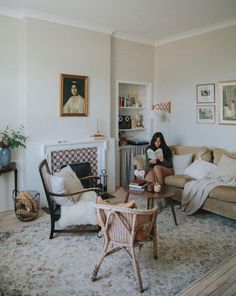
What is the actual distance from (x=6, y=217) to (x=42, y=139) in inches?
50.8

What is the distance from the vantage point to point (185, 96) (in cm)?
562

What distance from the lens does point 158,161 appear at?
498cm

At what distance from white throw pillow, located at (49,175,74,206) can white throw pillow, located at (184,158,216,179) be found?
2.15 metres

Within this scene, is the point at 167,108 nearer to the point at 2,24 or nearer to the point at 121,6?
the point at 121,6

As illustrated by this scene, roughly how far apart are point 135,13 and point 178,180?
265 cm

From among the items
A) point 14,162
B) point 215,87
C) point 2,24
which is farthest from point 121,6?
point 14,162

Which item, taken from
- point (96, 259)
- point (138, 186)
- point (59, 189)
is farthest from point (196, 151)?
point (96, 259)

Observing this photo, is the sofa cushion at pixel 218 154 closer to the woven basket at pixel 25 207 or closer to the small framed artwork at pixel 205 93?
the small framed artwork at pixel 205 93

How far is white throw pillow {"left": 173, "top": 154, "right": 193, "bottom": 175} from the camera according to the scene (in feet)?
16.1

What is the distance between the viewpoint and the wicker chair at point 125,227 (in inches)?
98.8

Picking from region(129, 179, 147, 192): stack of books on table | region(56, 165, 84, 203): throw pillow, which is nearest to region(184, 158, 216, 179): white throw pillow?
region(129, 179, 147, 192): stack of books on table

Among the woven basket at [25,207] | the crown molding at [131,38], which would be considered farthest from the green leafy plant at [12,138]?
the crown molding at [131,38]

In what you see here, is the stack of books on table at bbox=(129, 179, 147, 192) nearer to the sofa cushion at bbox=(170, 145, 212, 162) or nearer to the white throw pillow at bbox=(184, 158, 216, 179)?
the white throw pillow at bbox=(184, 158, 216, 179)

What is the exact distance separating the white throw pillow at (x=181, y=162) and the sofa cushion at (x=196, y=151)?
0.44 feet
